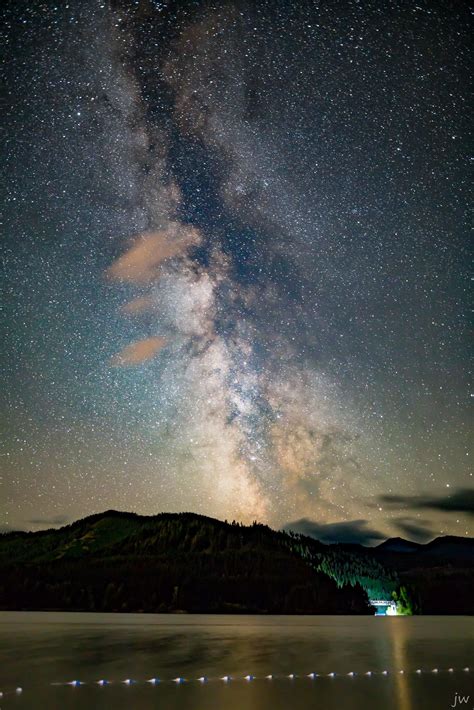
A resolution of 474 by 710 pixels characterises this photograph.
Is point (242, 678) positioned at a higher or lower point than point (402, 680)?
higher

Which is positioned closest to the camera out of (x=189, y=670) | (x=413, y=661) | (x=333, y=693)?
(x=333, y=693)

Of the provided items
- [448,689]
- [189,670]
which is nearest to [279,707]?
[448,689]

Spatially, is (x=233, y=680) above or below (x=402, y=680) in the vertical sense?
above

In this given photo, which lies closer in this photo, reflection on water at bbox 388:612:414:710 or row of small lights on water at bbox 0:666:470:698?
reflection on water at bbox 388:612:414:710

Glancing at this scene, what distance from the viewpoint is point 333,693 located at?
28.9 meters

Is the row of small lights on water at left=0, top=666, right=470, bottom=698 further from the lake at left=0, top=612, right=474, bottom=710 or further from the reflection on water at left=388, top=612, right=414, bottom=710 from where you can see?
the reflection on water at left=388, top=612, right=414, bottom=710

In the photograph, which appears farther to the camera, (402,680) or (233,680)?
(402,680)

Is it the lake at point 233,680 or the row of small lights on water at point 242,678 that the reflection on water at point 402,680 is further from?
the row of small lights on water at point 242,678

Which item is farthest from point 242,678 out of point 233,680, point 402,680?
point 402,680

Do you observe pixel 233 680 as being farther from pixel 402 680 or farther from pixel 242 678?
pixel 402 680

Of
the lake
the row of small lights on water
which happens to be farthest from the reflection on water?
the row of small lights on water

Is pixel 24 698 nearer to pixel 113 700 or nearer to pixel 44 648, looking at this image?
pixel 113 700

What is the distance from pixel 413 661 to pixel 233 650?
57.7 feet

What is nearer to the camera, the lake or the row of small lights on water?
the lake
